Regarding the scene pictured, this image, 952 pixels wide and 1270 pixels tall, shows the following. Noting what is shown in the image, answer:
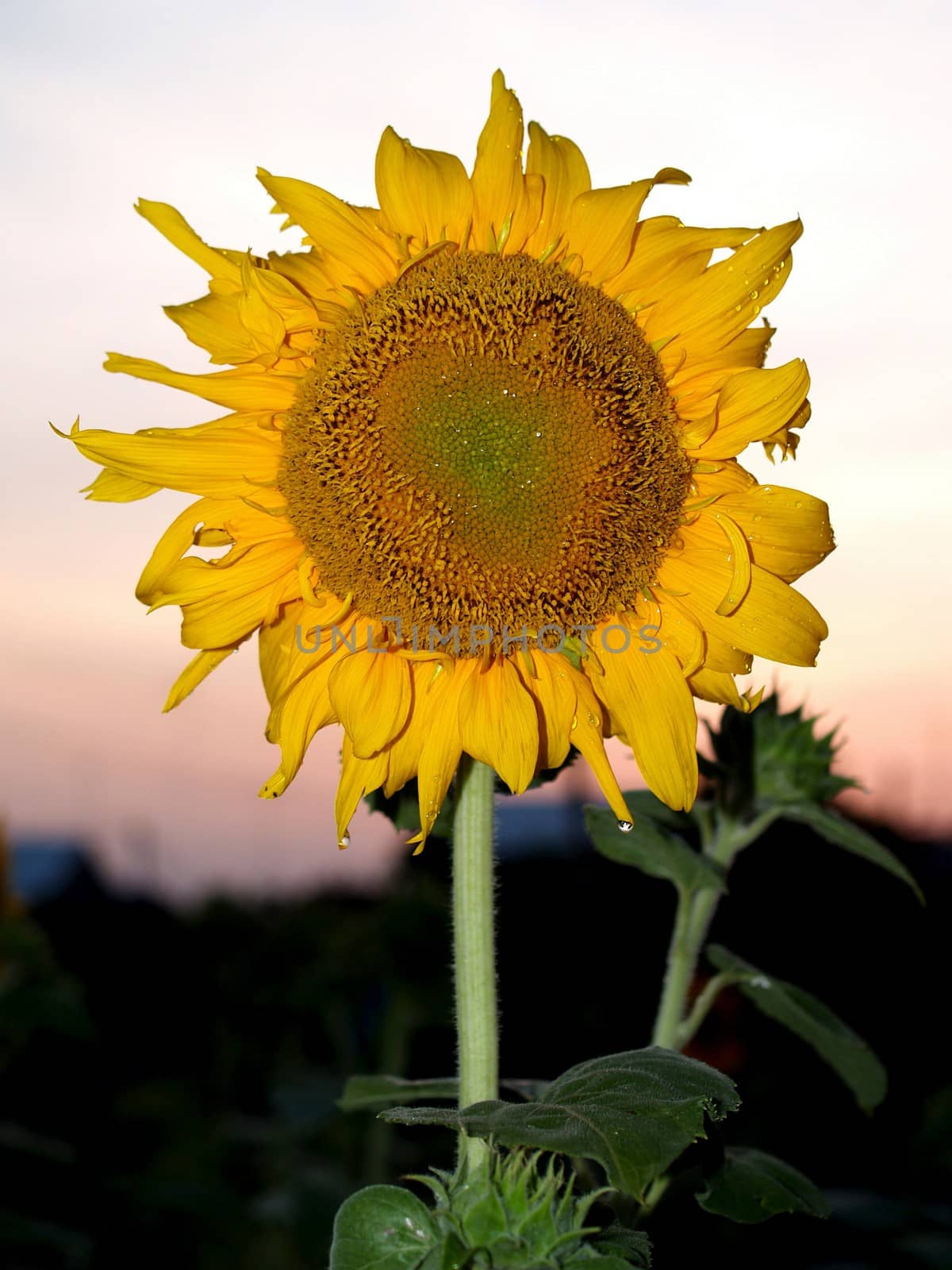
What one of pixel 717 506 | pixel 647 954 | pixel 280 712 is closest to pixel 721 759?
pixel 717 506

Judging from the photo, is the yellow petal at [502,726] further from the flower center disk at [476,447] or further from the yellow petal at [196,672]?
the yellow petal at [196,672]

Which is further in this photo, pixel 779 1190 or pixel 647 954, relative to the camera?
pixel 647 954

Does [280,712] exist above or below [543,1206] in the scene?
above

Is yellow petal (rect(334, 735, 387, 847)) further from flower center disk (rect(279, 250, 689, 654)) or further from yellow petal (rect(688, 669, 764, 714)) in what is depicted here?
yellow petal (rect(688, 669, 764, 714))

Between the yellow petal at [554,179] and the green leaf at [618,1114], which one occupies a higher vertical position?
the yellow petal at [554,179]

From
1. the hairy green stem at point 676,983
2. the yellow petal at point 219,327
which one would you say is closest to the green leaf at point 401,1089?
the hairy green stem at point 676,983

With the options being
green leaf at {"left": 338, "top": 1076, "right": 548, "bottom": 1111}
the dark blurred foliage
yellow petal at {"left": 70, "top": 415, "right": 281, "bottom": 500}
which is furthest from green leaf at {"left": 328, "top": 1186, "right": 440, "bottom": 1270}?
the dark blurred foliage

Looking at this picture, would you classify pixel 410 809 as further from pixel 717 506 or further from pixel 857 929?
pixel 857 929

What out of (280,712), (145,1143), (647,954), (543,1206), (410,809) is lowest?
(145,1143)
